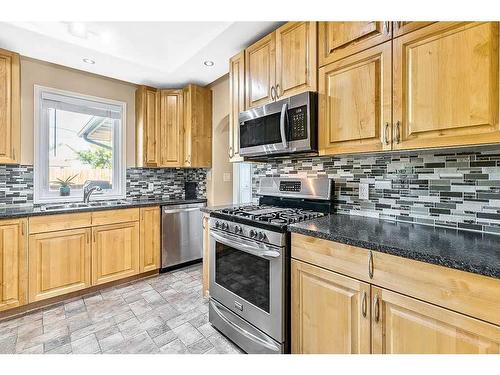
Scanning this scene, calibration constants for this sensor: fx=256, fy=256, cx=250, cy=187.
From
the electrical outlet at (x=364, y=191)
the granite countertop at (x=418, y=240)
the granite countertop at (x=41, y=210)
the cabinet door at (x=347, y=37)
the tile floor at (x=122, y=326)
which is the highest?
the cabinet door at (x=347, y=37)

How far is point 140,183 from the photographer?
137 inches

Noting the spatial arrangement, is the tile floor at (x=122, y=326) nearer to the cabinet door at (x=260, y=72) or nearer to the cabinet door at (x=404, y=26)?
the cabinet door at (x=260, y=72)

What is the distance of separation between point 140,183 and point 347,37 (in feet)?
9.70

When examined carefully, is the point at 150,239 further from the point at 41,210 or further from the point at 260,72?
the point at 260,72

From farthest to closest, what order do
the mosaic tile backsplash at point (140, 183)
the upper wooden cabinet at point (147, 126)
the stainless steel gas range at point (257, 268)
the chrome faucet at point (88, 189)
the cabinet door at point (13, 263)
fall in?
1. the upper wooden cabinet at point (147, 126)
2. the chrome faucet at point (88, 189)
3. the mosaic tile backsplash at point (140, 183)
4. the cabinet door at point (13, 263)
5. the stainless steel gas range at point (257, 268)

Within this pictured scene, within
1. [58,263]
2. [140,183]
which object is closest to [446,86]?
[58,263]

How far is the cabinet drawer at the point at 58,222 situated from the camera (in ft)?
7.45

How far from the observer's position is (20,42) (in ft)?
7.36

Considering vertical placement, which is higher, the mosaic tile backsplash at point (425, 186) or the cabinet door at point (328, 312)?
the mosaic tile backsplash at point (425, 186)

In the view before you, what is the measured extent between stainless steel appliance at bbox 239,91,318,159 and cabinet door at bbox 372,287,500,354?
1016 mm

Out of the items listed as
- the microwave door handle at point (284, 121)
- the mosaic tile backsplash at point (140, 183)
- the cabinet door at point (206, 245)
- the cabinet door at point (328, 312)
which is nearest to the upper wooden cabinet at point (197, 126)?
the mosaic tile backsplash at point (140, 183)

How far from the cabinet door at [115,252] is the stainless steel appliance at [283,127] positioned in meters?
1.71

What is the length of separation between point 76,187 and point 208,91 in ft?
6.60

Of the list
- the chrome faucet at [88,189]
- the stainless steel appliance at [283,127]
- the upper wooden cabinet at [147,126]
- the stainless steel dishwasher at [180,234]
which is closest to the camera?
the stainless steel appliance at [283,127]
